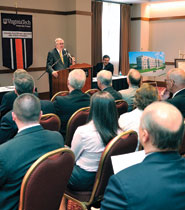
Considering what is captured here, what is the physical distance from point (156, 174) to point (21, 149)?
0.81 meters

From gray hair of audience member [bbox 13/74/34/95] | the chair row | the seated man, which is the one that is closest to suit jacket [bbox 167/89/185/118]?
the seated man

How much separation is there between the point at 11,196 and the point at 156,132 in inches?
37.5

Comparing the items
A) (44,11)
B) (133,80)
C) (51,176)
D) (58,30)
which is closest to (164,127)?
(51,176)

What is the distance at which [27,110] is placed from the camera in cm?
175

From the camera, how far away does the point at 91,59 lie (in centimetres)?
905

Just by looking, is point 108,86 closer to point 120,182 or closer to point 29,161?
point 29,161

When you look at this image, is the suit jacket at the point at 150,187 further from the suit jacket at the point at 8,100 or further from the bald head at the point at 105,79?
the bald head at the point at 105,79

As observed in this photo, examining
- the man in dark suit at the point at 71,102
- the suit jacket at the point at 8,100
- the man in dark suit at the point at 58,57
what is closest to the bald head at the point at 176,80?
the man in dark suit at the point at 71,102

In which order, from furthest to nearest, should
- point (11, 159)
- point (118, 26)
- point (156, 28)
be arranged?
point (156, 28) < point (118, 26) < point (11, 159)

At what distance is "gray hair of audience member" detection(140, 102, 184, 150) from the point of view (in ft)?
3.65

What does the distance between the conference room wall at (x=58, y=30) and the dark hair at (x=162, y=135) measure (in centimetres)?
671

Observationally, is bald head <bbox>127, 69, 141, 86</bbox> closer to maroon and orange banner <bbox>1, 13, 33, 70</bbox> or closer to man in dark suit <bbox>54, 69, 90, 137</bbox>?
man in dark suit <bbox>54, 69, 90, 137</bbox>

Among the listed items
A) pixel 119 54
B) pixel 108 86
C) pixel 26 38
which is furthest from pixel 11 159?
pixel 119 54

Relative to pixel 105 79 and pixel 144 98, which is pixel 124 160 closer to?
pixel 144 98
